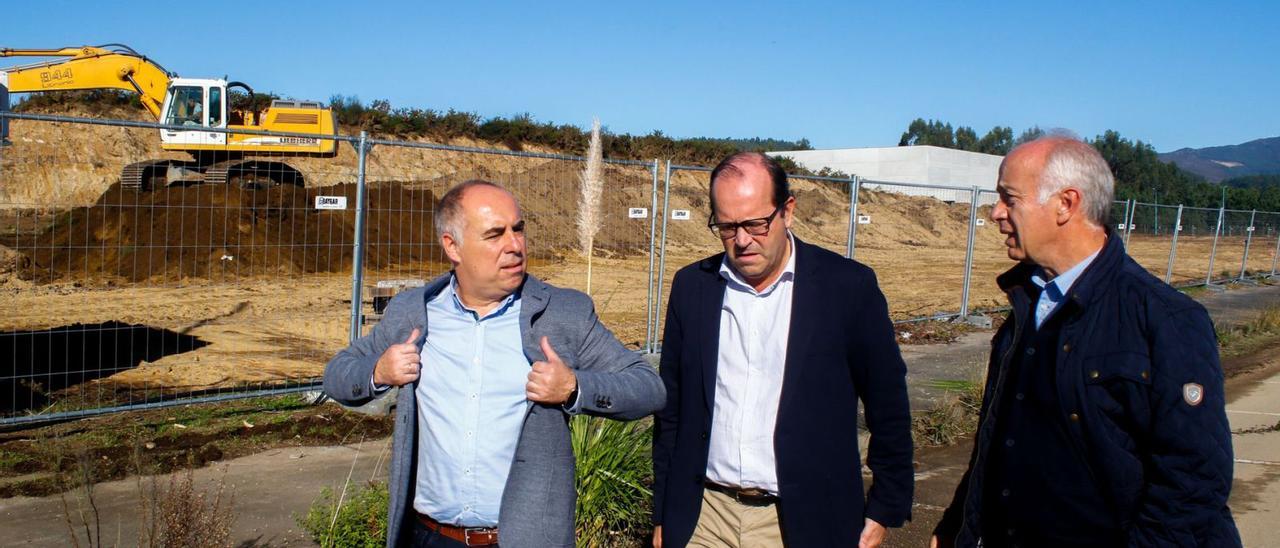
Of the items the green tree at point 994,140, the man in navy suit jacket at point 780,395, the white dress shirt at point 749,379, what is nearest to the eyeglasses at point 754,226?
the man in navy suit jacket at point 780,395

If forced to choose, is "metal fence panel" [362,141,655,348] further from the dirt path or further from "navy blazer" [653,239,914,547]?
"navy blazer" [653,239,914,547]

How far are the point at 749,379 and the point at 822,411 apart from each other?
25cm

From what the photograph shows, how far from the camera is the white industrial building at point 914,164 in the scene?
57.0 metres

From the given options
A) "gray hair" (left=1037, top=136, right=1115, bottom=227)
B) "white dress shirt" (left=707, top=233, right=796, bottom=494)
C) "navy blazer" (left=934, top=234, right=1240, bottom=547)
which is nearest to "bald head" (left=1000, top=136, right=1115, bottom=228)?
"gray hair" (left=1037, top=136, right=1115, bottom=227)

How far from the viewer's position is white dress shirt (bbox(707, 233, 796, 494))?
312cm

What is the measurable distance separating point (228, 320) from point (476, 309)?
39.6 ft

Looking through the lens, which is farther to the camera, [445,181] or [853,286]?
[445,181]

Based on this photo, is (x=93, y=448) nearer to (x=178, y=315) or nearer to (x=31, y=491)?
(x=31, y=491)

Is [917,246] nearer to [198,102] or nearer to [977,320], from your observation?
[977,320]

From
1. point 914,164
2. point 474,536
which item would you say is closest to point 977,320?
point 474,536

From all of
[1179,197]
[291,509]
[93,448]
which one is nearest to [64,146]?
[93,448]

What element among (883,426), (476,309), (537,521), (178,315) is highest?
(476,309)

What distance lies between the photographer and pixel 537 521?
2766 mm

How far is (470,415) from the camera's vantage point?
2830 millimetres
